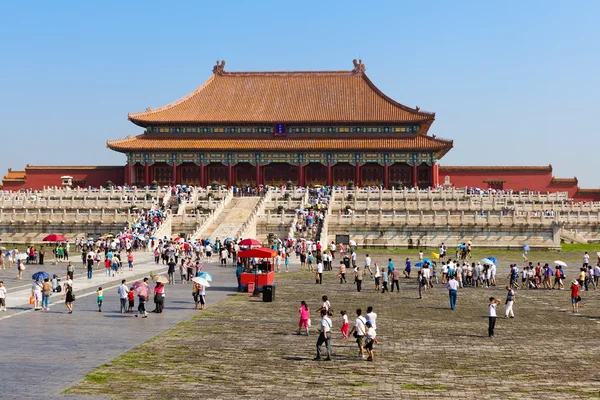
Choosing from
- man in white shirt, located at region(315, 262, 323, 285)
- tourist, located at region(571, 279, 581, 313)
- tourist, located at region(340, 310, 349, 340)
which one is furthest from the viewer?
man in white shirt, located at region(315, 262, 323, 285)

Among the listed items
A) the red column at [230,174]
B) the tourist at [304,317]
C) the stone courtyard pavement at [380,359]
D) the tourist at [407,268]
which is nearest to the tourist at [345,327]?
the stone courtyard pavement at [380,359]

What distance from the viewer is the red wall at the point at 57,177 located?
82500 mm

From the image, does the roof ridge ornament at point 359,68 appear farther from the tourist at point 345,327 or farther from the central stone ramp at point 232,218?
the tourist at point 345,327

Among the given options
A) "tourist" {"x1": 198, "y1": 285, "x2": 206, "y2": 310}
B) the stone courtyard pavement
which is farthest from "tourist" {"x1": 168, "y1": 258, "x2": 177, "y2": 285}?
"tourist" {"x1": 198, "y1": 285, "x2": 206, "y2": 310}

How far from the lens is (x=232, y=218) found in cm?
5697

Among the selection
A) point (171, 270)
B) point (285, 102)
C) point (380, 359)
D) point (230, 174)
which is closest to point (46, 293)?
point (171, 270)

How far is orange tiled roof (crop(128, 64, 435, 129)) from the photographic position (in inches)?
3344

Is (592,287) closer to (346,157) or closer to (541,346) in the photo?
(541,346)

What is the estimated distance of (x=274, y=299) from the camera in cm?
2830

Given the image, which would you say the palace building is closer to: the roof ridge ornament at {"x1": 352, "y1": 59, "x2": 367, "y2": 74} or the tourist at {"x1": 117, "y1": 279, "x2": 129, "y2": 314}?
the roof ridge ornament at {"x1": 352, "y1": 59, "x2": 367, "y2": 74}

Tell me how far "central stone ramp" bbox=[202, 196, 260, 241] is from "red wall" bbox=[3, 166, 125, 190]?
25318 millimetres

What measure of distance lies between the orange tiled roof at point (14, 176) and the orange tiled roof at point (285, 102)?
13.1 m

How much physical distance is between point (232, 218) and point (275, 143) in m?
27.9

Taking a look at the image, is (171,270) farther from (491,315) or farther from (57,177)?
(57,177)
